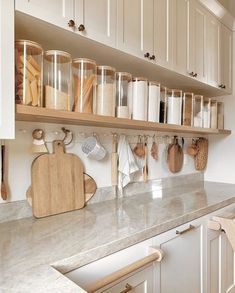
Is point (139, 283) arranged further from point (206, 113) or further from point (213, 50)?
point (213, 50)

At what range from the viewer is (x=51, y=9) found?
105 cm

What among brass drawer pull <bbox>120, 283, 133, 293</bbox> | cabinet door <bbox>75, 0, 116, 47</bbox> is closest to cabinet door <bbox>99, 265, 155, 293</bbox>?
brass drawer pull <bbox>120, 283, 133, 293</bbox>

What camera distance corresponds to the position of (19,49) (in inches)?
41.1

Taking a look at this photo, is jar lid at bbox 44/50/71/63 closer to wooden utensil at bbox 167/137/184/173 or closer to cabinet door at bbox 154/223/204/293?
cabinet door at bbox 154/223/204/293

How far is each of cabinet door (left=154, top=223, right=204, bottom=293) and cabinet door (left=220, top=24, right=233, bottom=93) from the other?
1.41 metres

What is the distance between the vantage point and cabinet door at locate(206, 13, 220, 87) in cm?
206

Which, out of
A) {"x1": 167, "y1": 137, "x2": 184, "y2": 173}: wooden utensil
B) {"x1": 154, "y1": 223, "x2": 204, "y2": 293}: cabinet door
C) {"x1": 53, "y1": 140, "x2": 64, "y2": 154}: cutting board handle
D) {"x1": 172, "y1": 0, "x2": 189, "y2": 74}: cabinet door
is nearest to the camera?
{"x1": 154, "y1": 223, "x2": 204, "y2": 293}: cabinet door

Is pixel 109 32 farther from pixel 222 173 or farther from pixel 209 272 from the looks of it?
pixel 222 173

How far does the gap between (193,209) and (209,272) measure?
43 cm

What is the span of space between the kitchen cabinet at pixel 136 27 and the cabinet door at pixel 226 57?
1022 mm

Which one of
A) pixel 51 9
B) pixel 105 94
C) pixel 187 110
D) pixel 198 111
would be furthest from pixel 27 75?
pixel 198 111

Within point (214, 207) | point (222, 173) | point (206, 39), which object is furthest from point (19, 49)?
point (222, 173)

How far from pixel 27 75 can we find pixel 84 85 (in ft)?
0.98

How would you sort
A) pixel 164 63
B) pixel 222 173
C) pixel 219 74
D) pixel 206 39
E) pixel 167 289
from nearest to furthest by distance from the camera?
1. pixel 167 289
2. pixel 164 63
3. pixel 206 39
4. pixel 219 74
5. pixel 222 173
